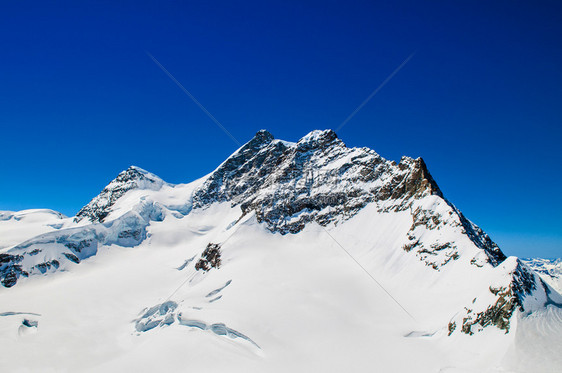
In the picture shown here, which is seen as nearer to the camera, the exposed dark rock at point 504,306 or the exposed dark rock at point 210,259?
the exposed dark rock at point 504,306

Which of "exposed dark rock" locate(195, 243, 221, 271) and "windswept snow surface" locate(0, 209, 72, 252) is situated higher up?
"windswept snow surface" locate(0, 209, 72, 252)

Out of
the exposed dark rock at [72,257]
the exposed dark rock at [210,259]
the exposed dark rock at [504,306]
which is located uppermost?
the exposed dark rock at [72,257]

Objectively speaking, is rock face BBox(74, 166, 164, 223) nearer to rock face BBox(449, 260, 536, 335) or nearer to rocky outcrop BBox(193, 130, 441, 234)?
rocky outcrop BBox(193, 130, 441, 234)

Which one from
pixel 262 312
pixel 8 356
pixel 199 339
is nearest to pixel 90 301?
pixel 8 356

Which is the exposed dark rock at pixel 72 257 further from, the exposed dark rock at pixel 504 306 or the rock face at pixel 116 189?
the exposed dark rock at pixel 504 306

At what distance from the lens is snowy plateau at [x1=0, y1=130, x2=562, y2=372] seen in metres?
37.7

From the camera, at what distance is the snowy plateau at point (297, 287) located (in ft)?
124

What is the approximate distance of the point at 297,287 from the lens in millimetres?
58406

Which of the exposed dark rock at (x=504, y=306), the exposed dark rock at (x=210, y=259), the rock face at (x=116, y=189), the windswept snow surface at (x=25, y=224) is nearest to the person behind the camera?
the exposed dark rock at (x=504, y=306)

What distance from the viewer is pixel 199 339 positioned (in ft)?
149

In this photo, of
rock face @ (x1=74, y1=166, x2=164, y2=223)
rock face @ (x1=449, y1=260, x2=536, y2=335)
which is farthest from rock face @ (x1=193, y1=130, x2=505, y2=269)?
rock face @ (x1=74, y1=166, x2=164, y2=223)

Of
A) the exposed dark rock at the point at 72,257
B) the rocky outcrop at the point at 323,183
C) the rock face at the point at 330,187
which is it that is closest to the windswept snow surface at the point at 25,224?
the exposed dark rock at the point at 72,257

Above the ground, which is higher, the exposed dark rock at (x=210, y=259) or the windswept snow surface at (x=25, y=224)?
the windswept snow surface at (x=25, y=224)

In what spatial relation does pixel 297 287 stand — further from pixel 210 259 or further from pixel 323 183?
pixel 323 183
